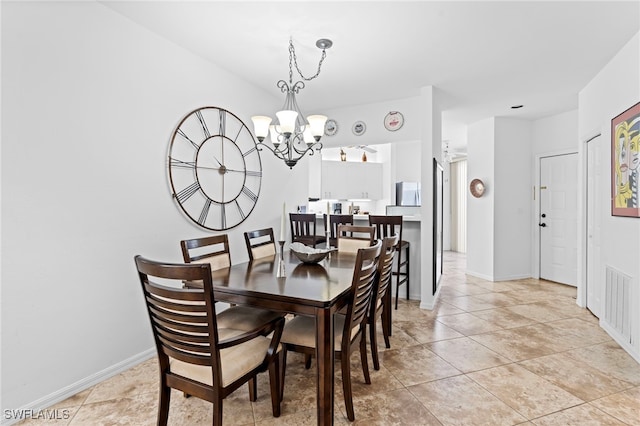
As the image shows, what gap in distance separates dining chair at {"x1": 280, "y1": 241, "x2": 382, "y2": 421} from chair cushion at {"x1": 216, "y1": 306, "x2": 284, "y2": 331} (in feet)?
0.58

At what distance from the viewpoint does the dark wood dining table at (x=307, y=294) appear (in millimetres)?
1581

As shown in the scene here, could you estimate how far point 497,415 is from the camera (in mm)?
1884

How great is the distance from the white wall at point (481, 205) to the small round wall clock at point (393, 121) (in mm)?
1825

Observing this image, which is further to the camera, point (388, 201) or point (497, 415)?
point (388, 201)

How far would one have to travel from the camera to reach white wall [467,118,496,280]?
17.0ft

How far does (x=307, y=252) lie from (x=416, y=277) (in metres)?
2.20

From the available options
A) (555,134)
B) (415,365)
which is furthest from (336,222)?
(555,134)

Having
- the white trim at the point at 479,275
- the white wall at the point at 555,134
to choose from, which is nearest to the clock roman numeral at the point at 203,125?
the white trim at the point at 479,275

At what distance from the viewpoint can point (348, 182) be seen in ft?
16.7

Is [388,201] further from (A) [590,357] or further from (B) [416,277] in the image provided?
(A) [590,357]

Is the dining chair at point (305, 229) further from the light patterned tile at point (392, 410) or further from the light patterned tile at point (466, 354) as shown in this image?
the light patterned tile at point (392, 410)

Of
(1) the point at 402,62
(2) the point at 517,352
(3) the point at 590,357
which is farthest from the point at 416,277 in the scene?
(1) the point at 402,62

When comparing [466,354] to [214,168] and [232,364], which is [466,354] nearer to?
[232,364]

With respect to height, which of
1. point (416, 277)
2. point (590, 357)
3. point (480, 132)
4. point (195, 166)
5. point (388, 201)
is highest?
point (480, 132)
